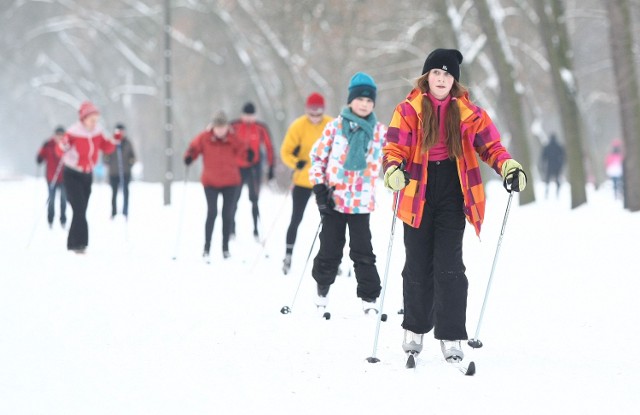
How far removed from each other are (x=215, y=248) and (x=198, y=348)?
20.3ft

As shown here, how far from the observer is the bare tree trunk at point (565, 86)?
16.5 meters

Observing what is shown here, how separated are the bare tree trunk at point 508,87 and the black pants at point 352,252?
424 inches

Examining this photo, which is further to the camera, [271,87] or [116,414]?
[271,87]

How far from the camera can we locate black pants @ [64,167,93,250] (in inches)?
436

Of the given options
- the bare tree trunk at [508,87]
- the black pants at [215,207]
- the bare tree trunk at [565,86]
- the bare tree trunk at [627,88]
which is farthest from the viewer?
the bare tree trunk at [508,87]

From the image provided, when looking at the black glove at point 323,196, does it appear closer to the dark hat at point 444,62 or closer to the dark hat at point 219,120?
the dark hat at point 444,62

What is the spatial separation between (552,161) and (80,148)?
1470 cm

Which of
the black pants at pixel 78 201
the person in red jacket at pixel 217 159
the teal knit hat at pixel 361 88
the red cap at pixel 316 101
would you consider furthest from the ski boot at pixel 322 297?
the black pants at pixel 78 201

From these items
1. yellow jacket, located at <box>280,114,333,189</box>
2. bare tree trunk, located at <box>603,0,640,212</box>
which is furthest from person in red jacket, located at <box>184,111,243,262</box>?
bare tree trunk, located at <box>603,0,640,212</box>

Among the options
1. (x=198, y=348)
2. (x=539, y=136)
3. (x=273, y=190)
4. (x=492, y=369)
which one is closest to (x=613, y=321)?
(x=492, y=369)

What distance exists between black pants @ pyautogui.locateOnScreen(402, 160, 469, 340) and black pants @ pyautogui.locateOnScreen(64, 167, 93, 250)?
634cm

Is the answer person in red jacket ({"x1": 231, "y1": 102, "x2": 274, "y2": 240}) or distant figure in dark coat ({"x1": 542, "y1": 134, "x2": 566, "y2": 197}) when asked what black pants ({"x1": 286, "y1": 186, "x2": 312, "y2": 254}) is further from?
distant figure in dark coat ({"x1": 542, "y1": 134, "x2": 566, "y2": 197})

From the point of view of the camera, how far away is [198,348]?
19.7 feet

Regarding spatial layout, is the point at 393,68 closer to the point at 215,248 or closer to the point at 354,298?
the point at 215,248
